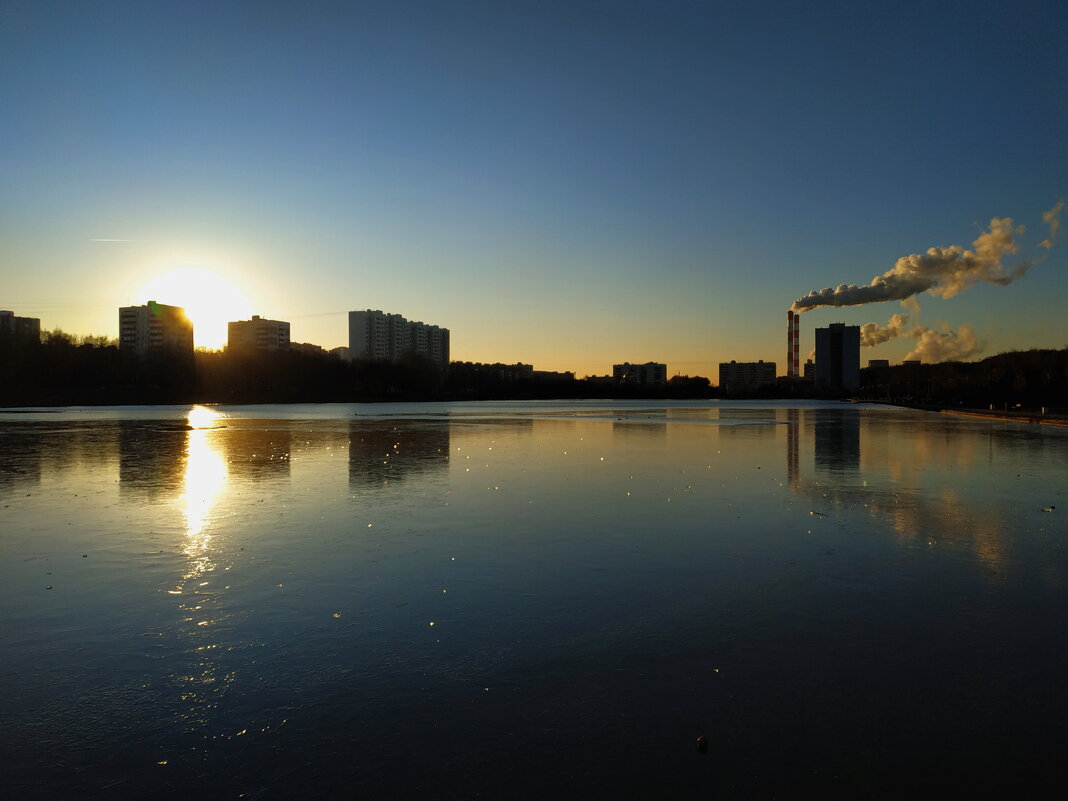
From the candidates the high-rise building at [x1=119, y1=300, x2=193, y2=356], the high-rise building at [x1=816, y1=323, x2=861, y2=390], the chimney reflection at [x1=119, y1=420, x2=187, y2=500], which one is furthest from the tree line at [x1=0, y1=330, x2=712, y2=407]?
the high-rise building at [x1=816, y1=323, x2=861, y2=390]

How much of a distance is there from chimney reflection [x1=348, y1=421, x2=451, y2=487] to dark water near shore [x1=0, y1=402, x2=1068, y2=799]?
3274 millimetres

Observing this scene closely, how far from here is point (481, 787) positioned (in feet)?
10.5

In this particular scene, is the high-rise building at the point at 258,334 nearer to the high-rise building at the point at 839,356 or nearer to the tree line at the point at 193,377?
the tree line at the point at 193,377

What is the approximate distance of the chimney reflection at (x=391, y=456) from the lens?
14445mm

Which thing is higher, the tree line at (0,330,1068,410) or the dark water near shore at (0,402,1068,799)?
the tree line at (0,330,1068,410)

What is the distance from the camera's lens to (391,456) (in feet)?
60.6

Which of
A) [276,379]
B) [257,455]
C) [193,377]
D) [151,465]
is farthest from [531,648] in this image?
[276,379]

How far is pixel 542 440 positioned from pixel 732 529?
16.3m

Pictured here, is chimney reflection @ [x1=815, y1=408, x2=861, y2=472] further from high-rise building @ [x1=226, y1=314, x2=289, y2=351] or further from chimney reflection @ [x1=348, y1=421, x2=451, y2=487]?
high-rise building @ [x1=226, y1=314, x2=289, y2=351]

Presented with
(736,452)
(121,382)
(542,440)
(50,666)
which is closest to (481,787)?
(50,666)

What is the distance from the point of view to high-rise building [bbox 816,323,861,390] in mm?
190750

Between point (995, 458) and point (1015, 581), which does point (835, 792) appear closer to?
point (1015, 581)

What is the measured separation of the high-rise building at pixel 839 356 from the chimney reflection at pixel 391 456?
18298 cm

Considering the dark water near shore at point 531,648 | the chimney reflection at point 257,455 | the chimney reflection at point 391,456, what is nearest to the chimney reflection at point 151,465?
the chimney reflection at point 257,455
